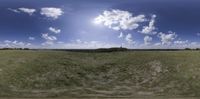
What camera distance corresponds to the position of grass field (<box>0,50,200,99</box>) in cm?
3922

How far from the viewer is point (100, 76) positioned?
47656 millimetres

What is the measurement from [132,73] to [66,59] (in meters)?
12.0

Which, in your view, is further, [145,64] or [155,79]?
[145,64]

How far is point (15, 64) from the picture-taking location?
48.1 metres

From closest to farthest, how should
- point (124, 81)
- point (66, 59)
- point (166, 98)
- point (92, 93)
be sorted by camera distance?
A: point (166, 98) → point (92, 93) → point (124, 81) → point (66, 59)

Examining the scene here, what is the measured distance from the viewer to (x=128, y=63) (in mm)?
52312

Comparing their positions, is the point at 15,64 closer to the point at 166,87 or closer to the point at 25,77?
the point at 25,77

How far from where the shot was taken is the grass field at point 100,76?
39219 millimetres

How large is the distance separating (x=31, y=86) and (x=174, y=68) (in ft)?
A: 63.1

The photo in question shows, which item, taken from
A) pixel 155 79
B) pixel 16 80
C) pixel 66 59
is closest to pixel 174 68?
pixel 155 79

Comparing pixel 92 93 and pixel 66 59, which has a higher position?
pixel 66 59

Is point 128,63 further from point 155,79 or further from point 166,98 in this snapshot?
point 166,98

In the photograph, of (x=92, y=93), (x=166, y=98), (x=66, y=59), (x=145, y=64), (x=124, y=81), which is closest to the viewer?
(x=166, y=98)

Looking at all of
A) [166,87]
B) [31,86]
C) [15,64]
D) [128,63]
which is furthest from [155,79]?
[15,64]
